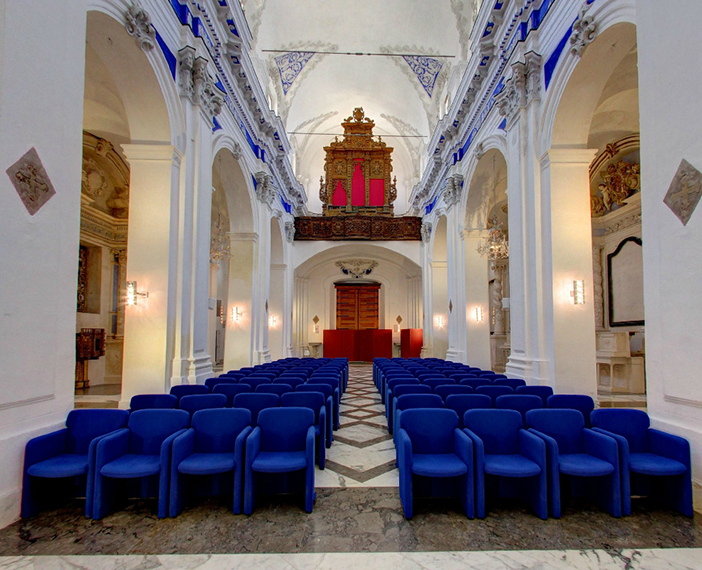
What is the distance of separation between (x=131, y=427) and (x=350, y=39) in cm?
1397

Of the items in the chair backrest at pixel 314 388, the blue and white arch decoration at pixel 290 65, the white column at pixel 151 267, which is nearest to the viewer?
the chair backrest at pixel 314 388

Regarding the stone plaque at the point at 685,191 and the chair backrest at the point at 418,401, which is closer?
the stone plaque at the point at 685,191

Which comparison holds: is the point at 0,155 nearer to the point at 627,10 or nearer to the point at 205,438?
the point at 205,438

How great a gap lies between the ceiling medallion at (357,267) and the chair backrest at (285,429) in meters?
16.8

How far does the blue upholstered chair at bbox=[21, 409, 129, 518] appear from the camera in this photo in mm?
3115

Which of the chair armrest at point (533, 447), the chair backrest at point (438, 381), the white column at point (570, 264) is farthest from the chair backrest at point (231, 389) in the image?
the white column at point (570, 264)

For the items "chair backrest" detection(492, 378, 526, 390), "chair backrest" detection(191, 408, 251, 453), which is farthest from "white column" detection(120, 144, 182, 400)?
"chair backrest" detection(492, 378, 526, 390)

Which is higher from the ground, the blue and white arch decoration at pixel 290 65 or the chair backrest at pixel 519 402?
the blue and white arch decoration at pixel 290 65

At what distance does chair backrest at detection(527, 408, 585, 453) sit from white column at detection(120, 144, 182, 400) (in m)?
4.69

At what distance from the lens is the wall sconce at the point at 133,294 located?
603 cm

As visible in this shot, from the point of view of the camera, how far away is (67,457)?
3.40m

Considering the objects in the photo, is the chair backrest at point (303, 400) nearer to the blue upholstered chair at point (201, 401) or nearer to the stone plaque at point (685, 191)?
the blue upholstered chair at point (201, 401)

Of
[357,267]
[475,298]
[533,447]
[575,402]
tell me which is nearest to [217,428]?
[533,447]

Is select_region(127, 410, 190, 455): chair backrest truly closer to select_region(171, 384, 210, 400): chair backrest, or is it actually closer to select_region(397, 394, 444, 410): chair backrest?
select_region(171, 384, 210, 400): chair backrest
